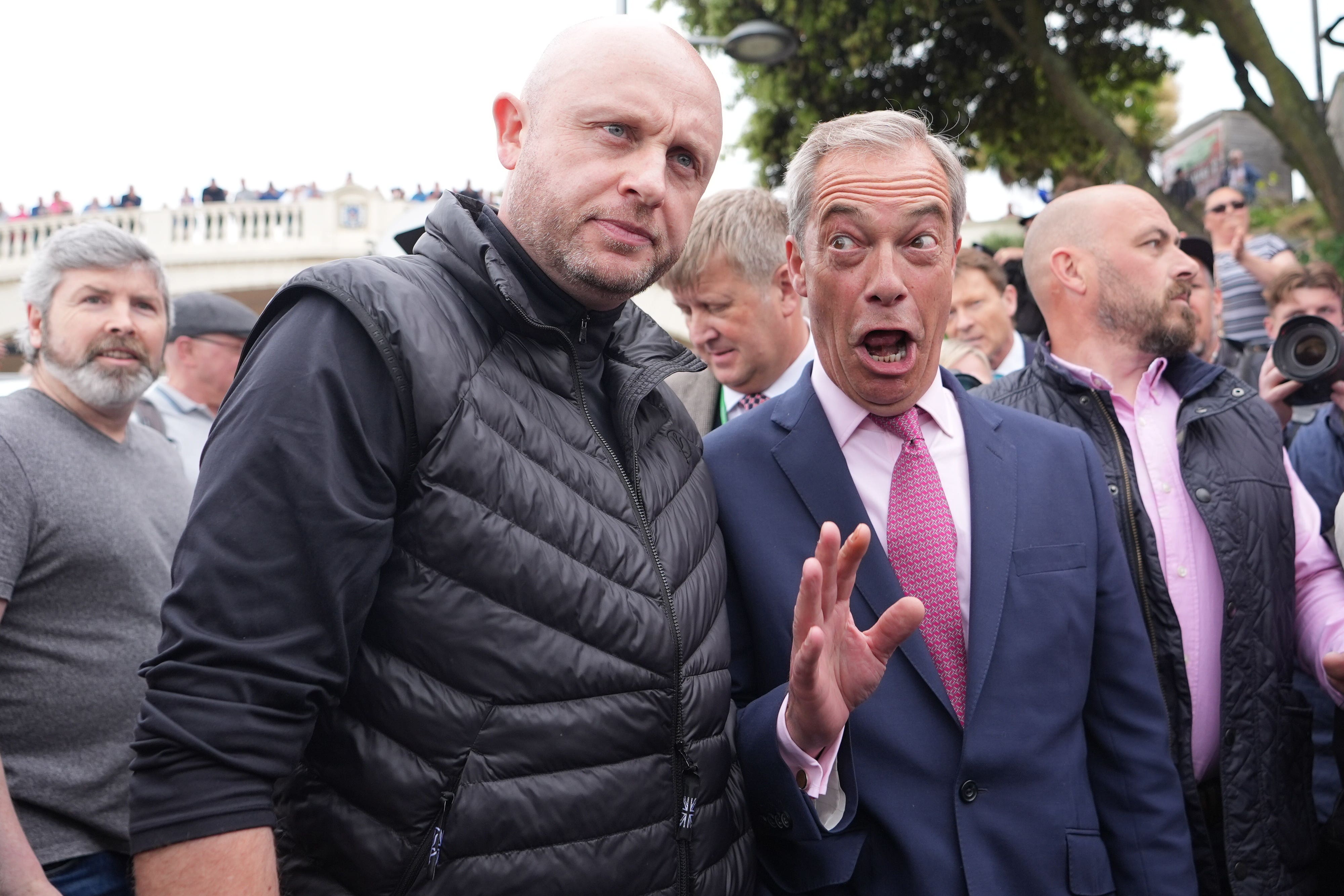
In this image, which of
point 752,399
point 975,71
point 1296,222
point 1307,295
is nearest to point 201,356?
point 752,399

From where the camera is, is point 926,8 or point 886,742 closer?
point 886,742

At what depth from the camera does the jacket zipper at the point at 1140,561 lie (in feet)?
8.48

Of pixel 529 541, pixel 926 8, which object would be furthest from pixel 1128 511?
pixel 926 8

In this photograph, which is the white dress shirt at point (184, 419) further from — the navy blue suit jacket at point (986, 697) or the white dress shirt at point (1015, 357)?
the white dress shirt at point (1015, 357)

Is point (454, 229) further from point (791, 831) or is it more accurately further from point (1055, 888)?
point (1055, 888)

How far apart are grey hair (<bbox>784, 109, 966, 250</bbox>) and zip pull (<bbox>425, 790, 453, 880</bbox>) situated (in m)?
1.48

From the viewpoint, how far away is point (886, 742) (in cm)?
203

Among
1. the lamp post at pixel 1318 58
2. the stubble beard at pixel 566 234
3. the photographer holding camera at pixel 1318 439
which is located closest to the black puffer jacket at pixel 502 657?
the stubble beard at pixel 566 234

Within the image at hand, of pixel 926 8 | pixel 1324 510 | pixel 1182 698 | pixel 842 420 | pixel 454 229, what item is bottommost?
pixel 1182 698

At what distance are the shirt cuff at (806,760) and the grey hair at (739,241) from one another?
1.90 metres

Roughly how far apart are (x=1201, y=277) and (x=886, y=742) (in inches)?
84.7

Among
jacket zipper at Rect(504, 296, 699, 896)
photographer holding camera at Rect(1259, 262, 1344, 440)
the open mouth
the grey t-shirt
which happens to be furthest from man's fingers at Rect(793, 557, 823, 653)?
photographer holding camera at Rect(1259, 262, 1344, 440)

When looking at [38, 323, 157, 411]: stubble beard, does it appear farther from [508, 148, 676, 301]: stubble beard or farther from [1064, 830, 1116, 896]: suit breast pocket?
[1064, 830, 1116, 896]: suit breast pocket

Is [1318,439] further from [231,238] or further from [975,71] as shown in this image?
[231,238]
